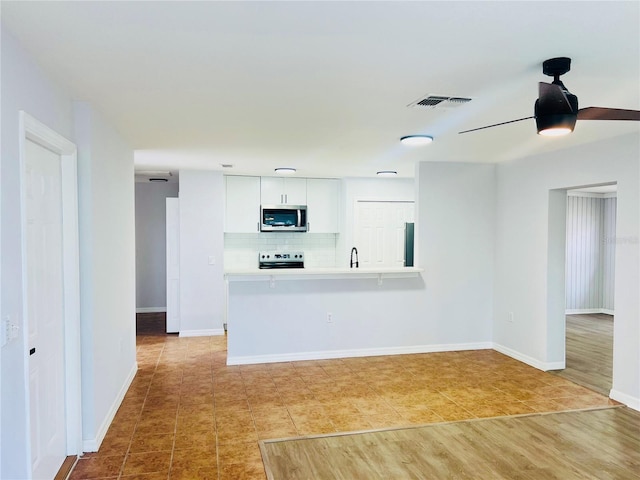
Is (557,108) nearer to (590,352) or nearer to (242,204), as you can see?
(590,352)

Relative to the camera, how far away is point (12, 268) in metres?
1.94

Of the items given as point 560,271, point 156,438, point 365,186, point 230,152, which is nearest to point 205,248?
point 230,152

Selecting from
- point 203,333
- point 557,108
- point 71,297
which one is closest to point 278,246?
point 203,333

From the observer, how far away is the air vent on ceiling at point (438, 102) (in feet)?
9.50

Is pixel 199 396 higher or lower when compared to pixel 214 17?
lower

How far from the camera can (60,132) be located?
2713mm

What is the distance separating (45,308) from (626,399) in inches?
181

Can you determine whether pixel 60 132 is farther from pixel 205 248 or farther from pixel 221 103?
pixel 205 248

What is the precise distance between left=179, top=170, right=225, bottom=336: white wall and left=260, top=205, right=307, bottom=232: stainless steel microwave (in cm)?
76

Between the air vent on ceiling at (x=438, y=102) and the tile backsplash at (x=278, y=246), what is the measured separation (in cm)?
465

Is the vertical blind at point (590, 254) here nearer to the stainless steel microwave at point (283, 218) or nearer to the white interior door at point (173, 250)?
the stainless steel microwave at point (283, 218)

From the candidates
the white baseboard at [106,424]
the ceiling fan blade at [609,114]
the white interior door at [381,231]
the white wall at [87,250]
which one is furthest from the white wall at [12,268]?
the white interior door at [381,231]

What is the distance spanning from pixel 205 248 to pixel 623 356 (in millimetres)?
5070

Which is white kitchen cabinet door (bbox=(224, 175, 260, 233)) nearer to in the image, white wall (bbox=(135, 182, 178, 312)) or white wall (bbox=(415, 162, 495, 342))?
white wall (bbox=(135, 182, 178, 312))
